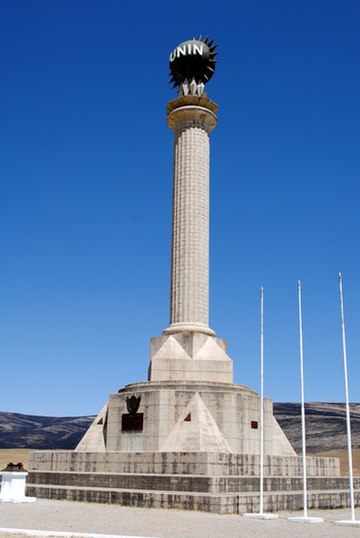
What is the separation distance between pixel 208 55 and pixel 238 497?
83.4ft

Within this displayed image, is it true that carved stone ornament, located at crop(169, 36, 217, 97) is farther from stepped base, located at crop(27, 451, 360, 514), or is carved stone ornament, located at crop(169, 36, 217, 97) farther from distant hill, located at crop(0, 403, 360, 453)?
distant hill, located at crop(0, 403, 360, 453)

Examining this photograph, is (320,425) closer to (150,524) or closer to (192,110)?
(192,110)

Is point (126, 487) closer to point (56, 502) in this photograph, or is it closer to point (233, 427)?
point (56, 502)

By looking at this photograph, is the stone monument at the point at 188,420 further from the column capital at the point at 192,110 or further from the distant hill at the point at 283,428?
the distant hill at the point at 283,428

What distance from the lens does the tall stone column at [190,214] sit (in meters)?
32.1

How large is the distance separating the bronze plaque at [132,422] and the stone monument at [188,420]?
44 millimetres

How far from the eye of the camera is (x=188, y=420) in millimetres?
26859

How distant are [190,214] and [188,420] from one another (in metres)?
Result: 11.1

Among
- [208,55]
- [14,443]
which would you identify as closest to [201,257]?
[208,55]

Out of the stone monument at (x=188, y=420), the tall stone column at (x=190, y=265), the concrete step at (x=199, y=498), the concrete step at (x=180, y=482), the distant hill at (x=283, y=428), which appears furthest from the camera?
the distant hill at (x=283, y=428)

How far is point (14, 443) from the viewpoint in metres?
85.9

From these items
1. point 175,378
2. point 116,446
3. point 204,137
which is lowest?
point 116,446

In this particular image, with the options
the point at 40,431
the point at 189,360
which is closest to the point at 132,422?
the point at 189,360

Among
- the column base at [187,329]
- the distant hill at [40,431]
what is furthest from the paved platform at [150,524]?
the distant hill at [40,431]
